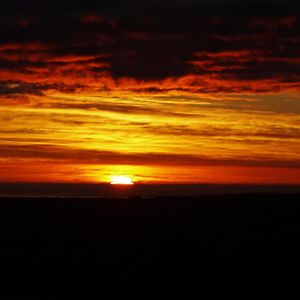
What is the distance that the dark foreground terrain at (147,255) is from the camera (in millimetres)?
17688

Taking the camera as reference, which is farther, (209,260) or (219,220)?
(219,220)

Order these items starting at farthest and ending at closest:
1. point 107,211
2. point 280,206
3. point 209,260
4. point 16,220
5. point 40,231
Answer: point 280,206 → point 107,211 → point 16,220 → point 40,231 → point 209,260

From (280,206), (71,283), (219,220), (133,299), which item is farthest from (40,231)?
(280,206)

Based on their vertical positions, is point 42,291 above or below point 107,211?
below

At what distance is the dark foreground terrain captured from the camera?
17688 millimetres

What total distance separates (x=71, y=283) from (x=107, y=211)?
76.3 ft

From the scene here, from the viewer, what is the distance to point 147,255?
2269 cm

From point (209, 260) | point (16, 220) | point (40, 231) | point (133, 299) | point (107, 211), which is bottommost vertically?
point (133, 299)

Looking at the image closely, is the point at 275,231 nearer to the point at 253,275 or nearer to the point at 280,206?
the point at 253,275

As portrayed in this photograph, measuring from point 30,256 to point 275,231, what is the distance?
459 inches

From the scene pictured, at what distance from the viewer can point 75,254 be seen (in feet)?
74.5

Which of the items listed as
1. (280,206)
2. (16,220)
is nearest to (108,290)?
(16,220)

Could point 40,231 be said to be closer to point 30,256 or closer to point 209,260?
point 30,256

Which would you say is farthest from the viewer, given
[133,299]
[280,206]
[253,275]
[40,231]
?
[280,206]
